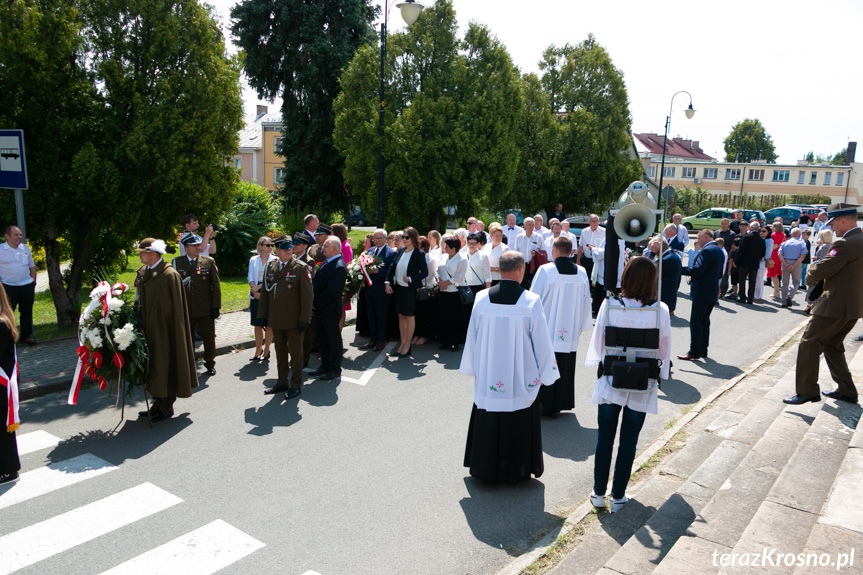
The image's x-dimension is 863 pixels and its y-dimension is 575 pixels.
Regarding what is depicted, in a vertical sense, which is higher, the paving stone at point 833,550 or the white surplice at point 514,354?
the white surplice at point 514,354

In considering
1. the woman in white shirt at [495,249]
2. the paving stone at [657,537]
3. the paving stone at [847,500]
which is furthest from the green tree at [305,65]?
the paving stone at [847,500]

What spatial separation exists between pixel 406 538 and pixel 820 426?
4309 millimetres

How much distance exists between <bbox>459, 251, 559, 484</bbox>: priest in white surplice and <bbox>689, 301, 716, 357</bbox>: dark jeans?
18.7 feet

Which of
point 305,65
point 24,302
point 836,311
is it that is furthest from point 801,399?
point 305,65

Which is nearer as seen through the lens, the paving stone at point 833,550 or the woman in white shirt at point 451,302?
the paving stone at point 833,550

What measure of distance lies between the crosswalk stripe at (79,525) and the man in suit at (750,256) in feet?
48.4

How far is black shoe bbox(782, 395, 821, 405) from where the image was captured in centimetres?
677

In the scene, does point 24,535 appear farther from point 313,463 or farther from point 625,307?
point 625,307

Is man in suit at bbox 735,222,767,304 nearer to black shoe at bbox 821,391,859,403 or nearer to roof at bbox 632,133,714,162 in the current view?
black shoe at bbox 821,391,859,403

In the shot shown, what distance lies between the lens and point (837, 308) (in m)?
6.40

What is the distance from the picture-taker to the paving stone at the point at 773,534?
3566 millimetres

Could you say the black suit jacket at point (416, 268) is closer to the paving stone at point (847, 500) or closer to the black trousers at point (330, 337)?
the black trousers at point (330, 337)

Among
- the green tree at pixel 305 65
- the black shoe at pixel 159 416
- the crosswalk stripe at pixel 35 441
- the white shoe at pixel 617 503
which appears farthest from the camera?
the green tree at pixel 305 65

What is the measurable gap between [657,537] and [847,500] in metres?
1.37
